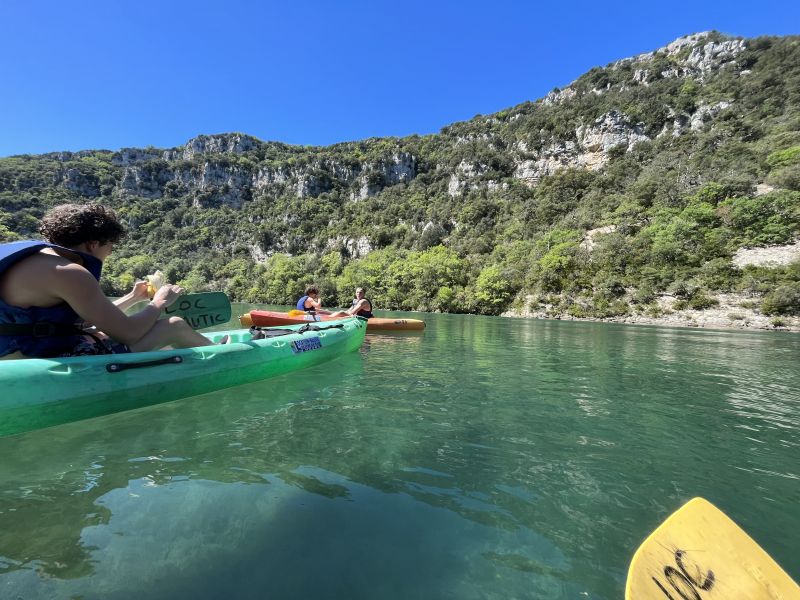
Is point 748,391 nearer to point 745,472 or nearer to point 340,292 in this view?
point 745,472

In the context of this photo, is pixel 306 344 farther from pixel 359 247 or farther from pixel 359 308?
pixel 359 247

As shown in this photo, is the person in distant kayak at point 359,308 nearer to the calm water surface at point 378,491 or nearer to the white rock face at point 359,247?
the calm water surface at point 378,491

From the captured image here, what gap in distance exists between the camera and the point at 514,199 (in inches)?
2872

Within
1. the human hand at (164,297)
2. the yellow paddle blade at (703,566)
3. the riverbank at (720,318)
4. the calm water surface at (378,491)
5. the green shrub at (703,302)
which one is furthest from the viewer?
the green shrub at (703,302)

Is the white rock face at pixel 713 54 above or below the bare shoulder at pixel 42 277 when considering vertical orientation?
above

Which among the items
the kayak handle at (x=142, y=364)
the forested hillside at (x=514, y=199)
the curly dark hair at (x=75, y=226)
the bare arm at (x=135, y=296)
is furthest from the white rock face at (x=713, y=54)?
the curly dark hair at (x=75, y=226)

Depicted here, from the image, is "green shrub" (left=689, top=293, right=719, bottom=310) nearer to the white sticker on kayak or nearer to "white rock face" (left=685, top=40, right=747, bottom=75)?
the white sticker on kayak

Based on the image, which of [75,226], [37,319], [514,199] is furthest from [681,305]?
[514,199]

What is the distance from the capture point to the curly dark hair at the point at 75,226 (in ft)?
9.00

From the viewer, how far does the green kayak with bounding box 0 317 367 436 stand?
2.94 metres

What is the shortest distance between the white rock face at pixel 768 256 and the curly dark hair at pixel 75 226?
129ft

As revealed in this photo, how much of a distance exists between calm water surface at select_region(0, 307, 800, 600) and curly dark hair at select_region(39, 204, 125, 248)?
5.70ft

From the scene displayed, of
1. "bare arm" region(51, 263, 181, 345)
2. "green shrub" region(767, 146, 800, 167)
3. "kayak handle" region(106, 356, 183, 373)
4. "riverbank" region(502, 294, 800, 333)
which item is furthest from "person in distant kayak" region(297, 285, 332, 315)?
"green shrub" region(767, 146, 800, 167)

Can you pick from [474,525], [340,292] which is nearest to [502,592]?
[474,525]
